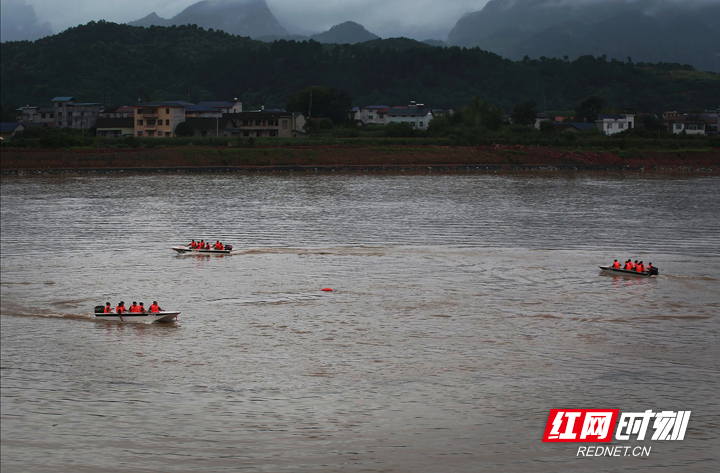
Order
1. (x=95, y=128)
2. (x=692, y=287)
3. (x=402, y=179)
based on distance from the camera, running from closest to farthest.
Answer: (x=692, y=287) < (x=402, y=179) < (x=95, y=128)

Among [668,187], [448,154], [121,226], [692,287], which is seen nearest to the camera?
[692,287]

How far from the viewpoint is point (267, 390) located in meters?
18.2

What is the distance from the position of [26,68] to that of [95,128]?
269ft

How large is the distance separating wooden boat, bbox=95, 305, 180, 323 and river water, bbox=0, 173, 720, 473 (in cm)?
32

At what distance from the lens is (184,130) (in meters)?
113

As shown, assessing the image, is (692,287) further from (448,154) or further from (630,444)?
(448,154)

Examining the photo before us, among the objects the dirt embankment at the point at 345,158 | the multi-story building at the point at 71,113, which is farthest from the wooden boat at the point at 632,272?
the multi-story building at the point at 71,113

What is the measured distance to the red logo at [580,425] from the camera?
1600cm

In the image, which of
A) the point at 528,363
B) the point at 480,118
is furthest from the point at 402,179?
the point at 528,363

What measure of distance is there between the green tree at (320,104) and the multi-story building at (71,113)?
3641 centimetres

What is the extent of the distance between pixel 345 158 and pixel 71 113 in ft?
221

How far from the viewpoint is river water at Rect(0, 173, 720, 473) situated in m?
15.5

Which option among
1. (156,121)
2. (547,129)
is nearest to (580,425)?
(547,129)

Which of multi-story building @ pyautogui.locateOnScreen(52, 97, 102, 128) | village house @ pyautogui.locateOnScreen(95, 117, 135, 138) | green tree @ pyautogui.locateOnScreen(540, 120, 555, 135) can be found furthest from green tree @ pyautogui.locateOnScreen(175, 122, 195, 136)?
green tree @ pyautogui.locateOnScreen(540, 120, 555, 135)
